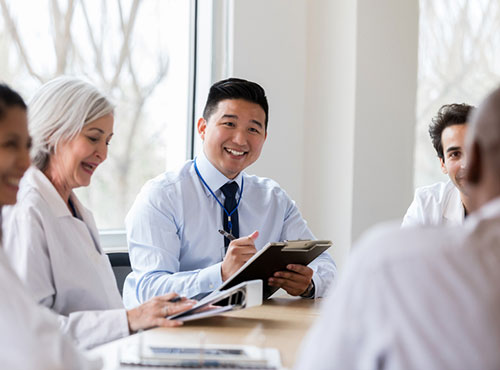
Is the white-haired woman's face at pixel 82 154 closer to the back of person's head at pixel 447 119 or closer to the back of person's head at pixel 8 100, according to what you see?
the back of person's head at pixel 8 100

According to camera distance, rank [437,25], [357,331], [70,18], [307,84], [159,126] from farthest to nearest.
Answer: [437,25] → [307,84] → [159,126] → [70,18] → [357,331]

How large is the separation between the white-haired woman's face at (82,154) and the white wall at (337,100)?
76.0 inches

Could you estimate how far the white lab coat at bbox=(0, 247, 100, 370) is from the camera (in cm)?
120

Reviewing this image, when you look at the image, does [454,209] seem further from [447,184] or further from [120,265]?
[120,265]

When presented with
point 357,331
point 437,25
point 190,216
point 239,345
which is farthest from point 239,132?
point 437,25

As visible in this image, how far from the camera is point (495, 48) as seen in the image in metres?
5.55

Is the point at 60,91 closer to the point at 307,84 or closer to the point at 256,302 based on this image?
the point at 256,302

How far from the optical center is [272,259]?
2404 millimetres

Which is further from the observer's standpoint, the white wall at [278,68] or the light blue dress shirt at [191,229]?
the white wall at [278,68]

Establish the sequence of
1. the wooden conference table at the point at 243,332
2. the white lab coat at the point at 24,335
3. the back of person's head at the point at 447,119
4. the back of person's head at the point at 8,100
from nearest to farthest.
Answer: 1. the white lab coat at the point at 24,335
2. the back of person's head at the point at 8,100
3. the wooden conference table at the point at 243,332
4. the back of person's head at the point at 447,119

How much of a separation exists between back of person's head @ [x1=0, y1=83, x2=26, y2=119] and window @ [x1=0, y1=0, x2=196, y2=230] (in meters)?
2.05

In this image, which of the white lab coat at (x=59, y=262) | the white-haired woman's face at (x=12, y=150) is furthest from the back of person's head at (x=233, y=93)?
the white-haired woman's face at (x=12, y=150)

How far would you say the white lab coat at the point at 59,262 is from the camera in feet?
6.60

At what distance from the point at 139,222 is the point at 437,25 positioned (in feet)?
11.0
